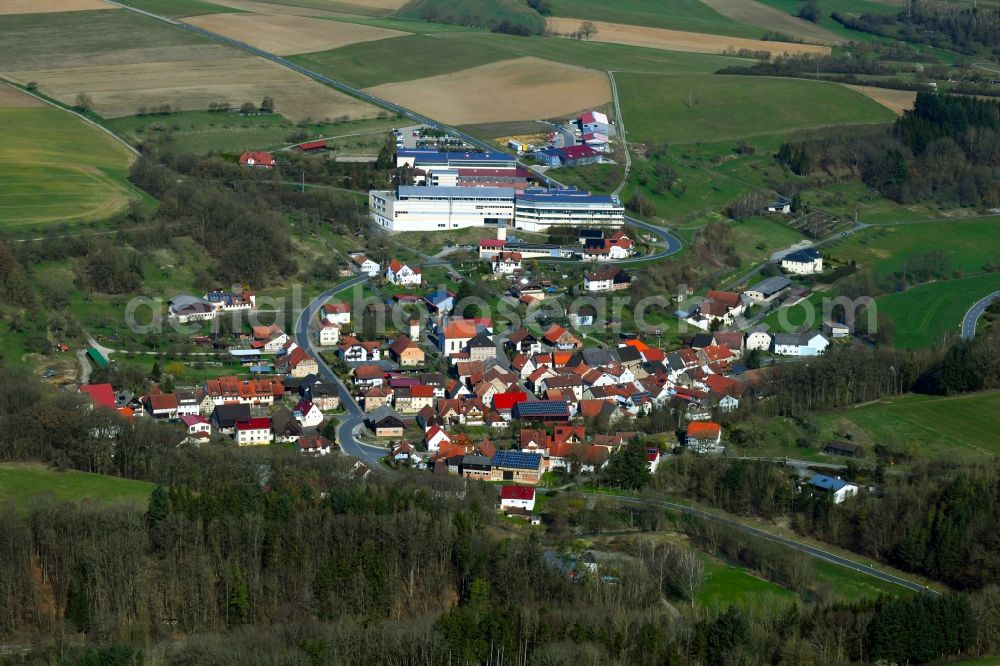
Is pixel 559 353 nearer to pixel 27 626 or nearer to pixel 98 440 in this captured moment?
pixel 98 440

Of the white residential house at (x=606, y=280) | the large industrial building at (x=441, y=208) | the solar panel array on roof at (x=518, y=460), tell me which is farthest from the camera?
the large industrial building at (x=441, y=208)

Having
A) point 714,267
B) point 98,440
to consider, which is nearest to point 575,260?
point 714,267

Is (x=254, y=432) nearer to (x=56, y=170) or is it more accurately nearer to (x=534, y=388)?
(x=534, y=388)

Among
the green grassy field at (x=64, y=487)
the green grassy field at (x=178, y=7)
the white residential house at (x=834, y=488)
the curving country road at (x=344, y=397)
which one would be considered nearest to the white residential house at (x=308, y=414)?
Answer: the curving country road at (x=344, y=397)

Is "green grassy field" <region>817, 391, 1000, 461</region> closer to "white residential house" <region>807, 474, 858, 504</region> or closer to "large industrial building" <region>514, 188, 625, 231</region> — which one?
"white residential house" <region>807, 474, 858, 504</region>

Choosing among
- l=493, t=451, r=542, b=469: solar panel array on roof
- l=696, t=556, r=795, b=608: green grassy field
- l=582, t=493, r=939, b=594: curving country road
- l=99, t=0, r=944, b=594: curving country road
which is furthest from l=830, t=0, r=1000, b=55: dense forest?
l=696, t=556, r=795, b=608: green grassy field

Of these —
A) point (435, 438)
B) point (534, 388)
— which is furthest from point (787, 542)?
point (534, 388)

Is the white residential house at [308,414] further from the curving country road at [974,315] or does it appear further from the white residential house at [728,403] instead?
the curving country road at [974,315]
